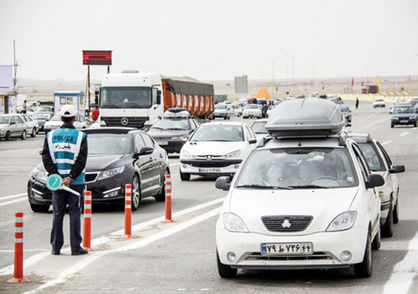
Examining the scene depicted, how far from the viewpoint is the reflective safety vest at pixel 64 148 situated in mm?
12680

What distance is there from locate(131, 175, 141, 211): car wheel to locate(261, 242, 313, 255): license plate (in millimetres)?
8740

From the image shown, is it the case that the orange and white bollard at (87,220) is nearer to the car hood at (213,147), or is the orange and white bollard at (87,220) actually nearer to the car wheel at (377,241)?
the car wheel at (377,241)

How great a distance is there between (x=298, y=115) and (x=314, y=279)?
238 centimetres

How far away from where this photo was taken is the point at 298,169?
36.8ft

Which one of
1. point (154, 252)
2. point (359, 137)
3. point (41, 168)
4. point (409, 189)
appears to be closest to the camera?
point (154, 252)

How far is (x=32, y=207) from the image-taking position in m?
18.5

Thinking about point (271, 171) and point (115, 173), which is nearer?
point (271, 171)

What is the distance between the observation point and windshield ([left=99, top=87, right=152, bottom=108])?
42.8 m

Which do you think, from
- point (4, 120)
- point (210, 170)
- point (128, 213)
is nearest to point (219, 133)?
point (210, 170)

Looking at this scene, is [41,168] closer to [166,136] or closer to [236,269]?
[236,269]

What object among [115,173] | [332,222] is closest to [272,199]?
[332,222]

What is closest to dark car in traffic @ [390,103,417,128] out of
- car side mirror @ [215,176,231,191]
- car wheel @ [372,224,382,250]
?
car wheel @ [372,224,382,250]

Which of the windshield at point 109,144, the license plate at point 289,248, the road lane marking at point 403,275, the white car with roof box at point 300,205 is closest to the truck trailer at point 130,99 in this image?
the windshield at point 109,144

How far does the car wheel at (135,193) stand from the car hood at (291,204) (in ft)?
26.1
